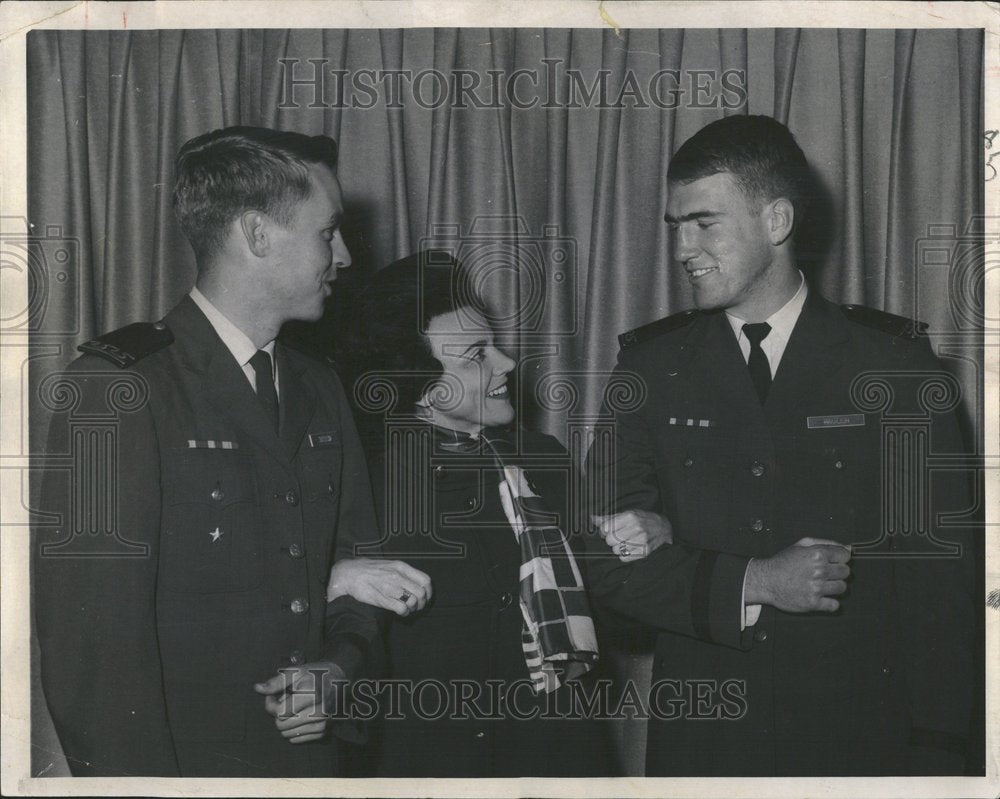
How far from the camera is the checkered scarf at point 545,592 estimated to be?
70.1 inches

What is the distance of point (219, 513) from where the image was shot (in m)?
1.67

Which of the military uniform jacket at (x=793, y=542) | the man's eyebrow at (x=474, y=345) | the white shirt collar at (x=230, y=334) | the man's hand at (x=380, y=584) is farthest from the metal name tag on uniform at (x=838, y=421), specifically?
the white shirt collar at (x=230, y=334)

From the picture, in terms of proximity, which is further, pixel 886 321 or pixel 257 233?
pixel 886 321

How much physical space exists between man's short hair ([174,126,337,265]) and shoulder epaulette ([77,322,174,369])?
152mm

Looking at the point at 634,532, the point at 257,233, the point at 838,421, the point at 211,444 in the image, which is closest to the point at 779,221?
the point at 838,421

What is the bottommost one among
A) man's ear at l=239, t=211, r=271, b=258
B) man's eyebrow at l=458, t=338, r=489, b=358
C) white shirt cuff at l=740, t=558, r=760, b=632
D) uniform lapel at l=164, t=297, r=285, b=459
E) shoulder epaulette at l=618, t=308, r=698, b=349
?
white shirt cuff at l=740, t=558, r=760, b=632

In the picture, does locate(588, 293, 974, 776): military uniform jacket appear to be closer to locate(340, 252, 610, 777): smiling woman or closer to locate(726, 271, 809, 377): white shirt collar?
locate(726, 271, 809, 377): white shirt collar

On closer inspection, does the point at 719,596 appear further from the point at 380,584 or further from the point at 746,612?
the point at 380,584

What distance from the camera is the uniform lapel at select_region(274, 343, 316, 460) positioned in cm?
172

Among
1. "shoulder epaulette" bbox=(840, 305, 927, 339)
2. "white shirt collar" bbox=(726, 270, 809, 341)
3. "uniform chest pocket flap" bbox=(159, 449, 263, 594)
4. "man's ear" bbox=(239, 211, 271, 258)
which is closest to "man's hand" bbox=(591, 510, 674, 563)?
"white shirt collar" bbox=(726, 270, 809, 341)

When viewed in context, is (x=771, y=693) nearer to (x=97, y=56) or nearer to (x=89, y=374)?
(x=89, y=374)

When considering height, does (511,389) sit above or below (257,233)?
below

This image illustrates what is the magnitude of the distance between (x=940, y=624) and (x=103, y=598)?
1489mm

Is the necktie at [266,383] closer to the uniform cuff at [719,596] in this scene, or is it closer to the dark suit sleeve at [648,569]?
the dark suit sleeve at [648,569]
